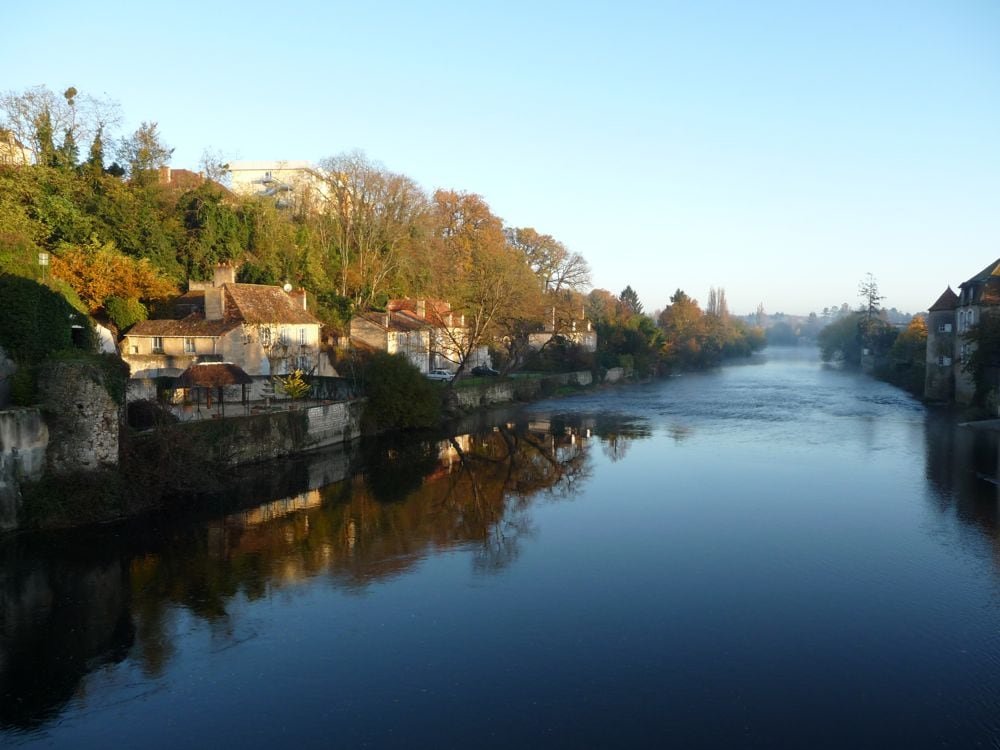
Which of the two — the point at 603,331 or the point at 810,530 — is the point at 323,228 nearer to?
the point at 603,331

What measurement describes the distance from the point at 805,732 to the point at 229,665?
7.22 meters

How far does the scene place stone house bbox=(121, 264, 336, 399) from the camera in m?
29.1

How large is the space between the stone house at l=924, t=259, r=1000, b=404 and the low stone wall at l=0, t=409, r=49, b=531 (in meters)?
35.0

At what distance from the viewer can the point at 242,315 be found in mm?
30375

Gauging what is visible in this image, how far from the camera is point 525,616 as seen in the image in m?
12.1

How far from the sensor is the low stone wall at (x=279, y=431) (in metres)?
21.5

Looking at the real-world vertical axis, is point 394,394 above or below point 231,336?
below

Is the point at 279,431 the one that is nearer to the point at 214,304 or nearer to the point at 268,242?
the point at 214,304

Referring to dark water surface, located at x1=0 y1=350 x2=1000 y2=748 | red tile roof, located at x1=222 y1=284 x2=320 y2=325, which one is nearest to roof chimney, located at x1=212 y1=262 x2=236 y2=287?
red tile roof, located at x1=222 y1=284 x2=320 y2=325

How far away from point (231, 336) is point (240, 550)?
51.7 feet

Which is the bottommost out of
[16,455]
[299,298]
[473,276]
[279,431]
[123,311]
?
[279,431]

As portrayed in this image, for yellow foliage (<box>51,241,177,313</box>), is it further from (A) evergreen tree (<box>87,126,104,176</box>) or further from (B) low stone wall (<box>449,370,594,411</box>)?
(B) low stone wall (<box>449,370,594,411</box>)

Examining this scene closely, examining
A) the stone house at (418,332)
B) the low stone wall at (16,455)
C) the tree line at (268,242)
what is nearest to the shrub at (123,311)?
the tree line at (268,242)

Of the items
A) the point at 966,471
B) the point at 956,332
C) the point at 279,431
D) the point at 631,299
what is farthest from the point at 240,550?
the point at 631,299
